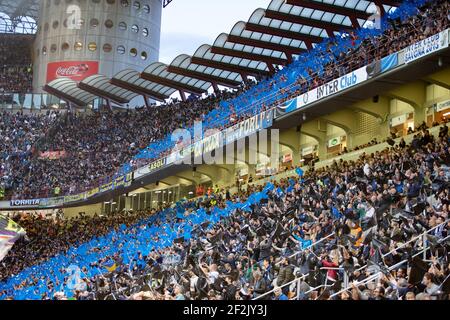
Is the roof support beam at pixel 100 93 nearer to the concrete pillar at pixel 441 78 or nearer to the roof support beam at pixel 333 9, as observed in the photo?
the roof support beam at pixel 333 9

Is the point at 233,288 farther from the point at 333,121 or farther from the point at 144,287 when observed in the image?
the point at 333,121

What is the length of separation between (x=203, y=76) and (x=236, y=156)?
36.6 ft

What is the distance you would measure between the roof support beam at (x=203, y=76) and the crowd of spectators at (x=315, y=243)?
17.5 m

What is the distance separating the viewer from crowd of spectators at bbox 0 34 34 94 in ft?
222

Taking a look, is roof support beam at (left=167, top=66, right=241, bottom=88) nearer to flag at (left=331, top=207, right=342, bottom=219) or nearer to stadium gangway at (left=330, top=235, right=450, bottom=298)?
flag at (left=331, top=207, right=342, bottom=219)

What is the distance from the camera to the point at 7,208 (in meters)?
49.9

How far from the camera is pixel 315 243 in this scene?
1473cm

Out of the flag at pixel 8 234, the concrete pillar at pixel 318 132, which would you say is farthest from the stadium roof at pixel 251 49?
the flag at pixel 8 234

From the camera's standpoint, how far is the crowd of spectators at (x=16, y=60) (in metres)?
67.8

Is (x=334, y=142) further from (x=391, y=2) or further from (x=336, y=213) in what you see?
(x=336, y=213)

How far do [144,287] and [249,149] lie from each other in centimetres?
1772

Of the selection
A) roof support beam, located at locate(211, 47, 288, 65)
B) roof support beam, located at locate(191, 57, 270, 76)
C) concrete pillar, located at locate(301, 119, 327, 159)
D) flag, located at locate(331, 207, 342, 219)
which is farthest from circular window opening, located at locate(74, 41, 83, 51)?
flag, located at locate(331, 207, 342, 219)

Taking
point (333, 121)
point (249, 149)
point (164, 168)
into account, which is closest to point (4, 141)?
point (164, 168)
